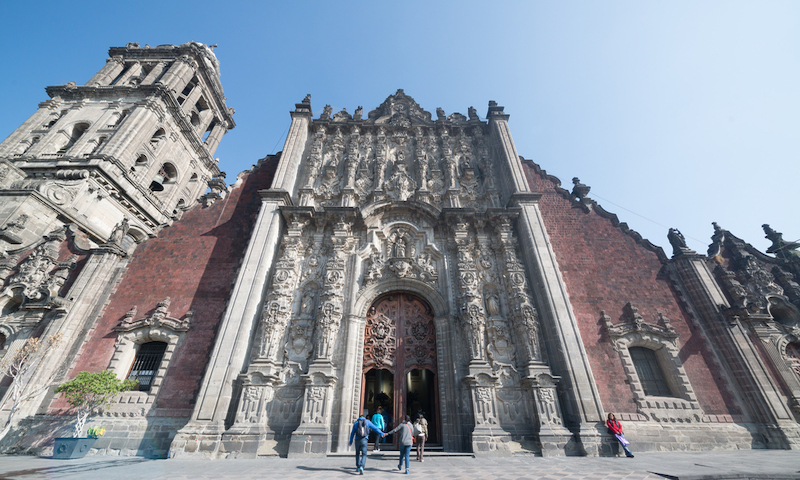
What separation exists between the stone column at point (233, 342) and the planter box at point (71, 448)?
272 cm

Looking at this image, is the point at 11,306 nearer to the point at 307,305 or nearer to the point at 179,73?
the point at 307,305

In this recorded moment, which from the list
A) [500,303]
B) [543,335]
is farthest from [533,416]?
[500,303]

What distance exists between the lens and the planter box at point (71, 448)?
9.15 m

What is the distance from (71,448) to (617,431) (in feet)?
51.5

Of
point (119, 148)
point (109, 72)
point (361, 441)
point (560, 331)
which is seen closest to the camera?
point (361, 441)

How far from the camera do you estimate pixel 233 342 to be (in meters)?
11.0

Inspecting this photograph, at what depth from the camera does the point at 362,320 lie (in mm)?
12391

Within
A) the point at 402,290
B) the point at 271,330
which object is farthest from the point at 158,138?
the point at 402,290

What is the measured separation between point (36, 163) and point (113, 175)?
4626 mm

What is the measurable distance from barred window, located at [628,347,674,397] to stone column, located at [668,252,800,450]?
2.31m

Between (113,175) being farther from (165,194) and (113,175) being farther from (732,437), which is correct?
(732,437)

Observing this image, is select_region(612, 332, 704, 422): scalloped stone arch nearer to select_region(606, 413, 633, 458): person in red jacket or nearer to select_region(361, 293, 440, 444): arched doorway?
select_region(606, 413, 633, 458): person in red jacket

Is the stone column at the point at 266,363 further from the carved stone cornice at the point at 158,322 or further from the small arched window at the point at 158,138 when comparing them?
the small arched window at the point at 158,138

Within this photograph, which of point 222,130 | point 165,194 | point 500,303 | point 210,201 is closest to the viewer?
point 500,303
